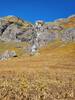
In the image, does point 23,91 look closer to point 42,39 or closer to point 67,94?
point 67,94

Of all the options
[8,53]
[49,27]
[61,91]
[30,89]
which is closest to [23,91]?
[30,89]

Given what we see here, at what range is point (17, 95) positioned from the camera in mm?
20453

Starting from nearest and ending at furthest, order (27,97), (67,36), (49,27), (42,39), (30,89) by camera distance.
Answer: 1. (27,97)
2. (30,89)
3. (67,36)
4. (42,39)
5. (49,27)

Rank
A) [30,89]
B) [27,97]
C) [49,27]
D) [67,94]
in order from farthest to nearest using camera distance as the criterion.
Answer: [49,27]
[30,89]
[67,94]
[27,97]

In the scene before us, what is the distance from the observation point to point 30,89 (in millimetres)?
23172

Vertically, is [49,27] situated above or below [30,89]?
above

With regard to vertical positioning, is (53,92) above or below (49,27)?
below

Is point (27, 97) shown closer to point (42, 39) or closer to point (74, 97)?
point (74, 97)

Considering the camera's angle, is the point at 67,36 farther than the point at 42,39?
No

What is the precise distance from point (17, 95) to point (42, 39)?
142 m

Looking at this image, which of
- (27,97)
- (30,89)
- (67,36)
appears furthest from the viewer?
(67,36)

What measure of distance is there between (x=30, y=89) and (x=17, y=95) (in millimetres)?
2858

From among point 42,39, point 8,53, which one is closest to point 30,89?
point 8,53

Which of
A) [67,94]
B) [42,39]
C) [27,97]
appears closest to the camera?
[27,97]
